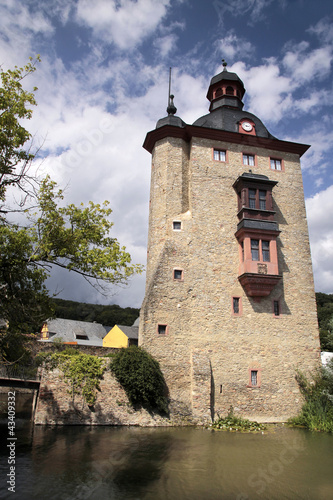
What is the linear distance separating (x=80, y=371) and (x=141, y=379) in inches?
110

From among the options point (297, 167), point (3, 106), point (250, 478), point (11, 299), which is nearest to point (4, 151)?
point (3, 106)

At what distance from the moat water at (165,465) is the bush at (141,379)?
3.89 ft

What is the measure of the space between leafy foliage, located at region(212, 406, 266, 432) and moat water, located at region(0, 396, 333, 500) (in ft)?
2.64

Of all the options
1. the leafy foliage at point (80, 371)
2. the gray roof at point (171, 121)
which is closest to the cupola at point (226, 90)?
the gray roof at point (171, 121)

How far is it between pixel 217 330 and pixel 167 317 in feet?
8.91

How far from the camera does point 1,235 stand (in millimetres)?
8055

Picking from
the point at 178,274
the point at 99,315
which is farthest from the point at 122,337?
the point at 99,315

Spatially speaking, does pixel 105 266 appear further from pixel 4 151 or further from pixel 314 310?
pixel 314 310

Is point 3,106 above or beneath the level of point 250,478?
above

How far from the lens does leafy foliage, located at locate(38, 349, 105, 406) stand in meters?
15.2

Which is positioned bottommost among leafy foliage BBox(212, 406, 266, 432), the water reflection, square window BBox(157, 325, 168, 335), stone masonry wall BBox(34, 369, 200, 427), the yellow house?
the water reflection

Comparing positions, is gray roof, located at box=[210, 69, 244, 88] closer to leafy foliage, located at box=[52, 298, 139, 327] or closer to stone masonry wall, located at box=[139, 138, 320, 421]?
stone masonry wall, located at box=[139, 138, 320, 421]

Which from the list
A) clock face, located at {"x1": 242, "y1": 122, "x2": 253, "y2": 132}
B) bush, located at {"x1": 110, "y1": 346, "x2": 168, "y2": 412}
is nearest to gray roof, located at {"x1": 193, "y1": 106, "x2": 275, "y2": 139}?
clock face, located at {"x1": 242, "y1": 122, "x2": 253, "y2": 132}

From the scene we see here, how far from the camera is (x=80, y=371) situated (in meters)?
15.5
